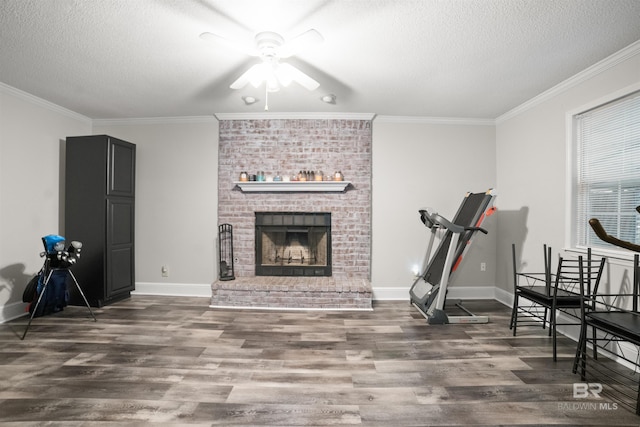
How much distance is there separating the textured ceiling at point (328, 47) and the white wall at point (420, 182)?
0.63m

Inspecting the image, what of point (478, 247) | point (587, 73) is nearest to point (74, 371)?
point (478, 247)

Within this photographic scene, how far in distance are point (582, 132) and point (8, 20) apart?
4836 mm

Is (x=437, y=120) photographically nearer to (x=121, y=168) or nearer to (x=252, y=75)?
(x=252, y=75)

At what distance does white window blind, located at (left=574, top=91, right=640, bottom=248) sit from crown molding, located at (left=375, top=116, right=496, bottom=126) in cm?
141

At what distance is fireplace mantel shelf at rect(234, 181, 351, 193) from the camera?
14.2ft

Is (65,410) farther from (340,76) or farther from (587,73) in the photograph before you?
(587,73)

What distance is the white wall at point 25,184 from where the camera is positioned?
137 inches

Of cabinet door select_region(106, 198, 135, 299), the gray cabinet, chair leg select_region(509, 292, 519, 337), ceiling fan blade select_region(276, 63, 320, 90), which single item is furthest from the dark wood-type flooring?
ceiling fan blade select_region(276, 63, 320, 90)

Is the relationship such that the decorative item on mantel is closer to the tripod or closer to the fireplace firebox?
the fireplace firebox

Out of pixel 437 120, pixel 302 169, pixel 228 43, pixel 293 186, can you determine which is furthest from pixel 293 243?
pixel 228 43

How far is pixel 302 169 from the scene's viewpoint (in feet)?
14.8

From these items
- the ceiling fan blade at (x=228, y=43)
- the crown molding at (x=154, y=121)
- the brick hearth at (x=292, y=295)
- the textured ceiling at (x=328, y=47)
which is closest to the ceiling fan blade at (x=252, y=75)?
the ceiling fan blade at (x=228, y=43)

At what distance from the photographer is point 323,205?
4.51 meters

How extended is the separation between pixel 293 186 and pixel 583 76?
129 inches
